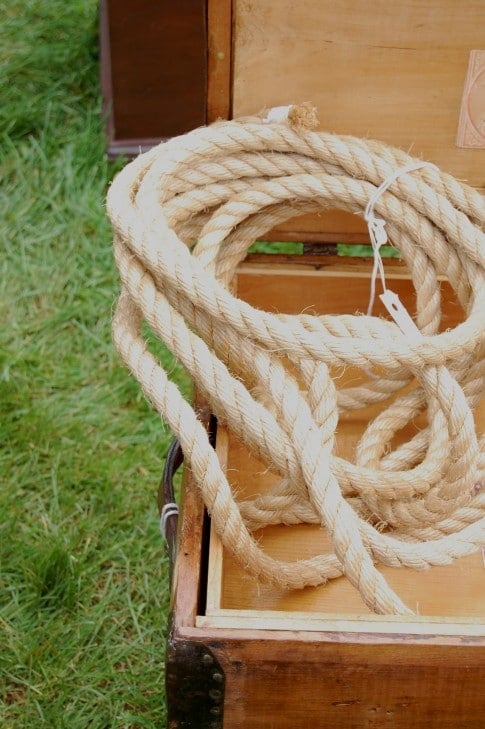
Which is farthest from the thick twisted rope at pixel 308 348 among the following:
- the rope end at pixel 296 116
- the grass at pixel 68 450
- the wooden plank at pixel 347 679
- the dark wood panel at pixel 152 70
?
the dark wood panel at pixel 152 70

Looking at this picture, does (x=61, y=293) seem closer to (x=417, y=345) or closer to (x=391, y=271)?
(x=391, y=271)

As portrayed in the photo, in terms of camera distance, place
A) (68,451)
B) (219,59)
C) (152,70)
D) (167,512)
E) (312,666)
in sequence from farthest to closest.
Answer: (152,70), (68,451), (219,59), (167,512), (312,666)

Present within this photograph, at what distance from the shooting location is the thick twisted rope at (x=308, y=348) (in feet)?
3.78

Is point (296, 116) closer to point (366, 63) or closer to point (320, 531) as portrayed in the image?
point (366, 63)

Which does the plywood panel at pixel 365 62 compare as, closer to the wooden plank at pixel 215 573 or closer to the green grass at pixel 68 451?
the wooden plank at pixel 215 573

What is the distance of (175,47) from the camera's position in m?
2.51

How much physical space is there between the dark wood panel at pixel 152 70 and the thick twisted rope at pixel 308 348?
44.1 inches

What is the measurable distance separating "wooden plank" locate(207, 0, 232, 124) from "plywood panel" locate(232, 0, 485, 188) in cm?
1

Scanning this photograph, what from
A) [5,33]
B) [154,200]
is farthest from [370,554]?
[5,33]

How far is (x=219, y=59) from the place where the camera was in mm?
1383

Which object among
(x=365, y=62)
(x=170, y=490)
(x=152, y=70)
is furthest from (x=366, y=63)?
(x=152, y=70)

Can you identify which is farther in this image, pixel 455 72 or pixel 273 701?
pixel 455 72

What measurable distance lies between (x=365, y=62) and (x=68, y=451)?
0.98m

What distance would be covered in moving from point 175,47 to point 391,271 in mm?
1186
